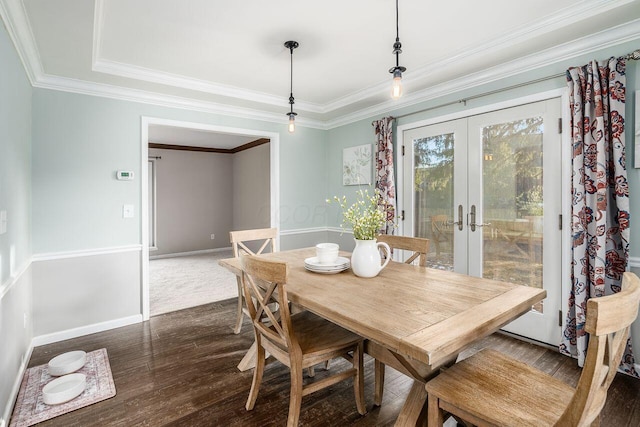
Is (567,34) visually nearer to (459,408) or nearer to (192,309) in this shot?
(459,408)


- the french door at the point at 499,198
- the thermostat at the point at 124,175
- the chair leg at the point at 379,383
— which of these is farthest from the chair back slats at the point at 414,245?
the thermostat at the point at 124,175

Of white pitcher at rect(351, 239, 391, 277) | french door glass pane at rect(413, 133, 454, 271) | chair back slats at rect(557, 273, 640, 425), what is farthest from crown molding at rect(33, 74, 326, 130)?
chair back slats at rect(557, 273, 640, 425)

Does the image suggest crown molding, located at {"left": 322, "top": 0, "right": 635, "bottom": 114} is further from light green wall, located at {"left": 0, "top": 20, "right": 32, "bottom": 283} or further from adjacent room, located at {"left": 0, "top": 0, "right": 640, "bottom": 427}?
light green wall, located at {"left": 0, "top": 20, "right": 32, "bottom": 283}

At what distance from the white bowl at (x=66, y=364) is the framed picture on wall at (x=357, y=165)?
332cm

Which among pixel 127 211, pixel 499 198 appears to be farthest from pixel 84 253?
pixel 499 198

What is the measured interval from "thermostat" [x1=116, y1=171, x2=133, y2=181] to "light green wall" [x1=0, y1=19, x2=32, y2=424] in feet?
2.20

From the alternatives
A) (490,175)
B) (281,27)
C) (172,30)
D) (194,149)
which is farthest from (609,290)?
(194,149)

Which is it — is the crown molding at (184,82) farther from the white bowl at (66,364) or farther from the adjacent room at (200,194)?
the adjacent room at (200,194)

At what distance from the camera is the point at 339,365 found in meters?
2.49

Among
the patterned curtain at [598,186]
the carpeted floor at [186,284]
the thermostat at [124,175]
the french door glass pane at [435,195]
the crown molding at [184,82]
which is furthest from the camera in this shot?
the carpeted floor at [186,284]

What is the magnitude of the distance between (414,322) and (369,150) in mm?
3143

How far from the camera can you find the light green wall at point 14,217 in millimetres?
1835

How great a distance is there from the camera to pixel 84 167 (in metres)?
3.06

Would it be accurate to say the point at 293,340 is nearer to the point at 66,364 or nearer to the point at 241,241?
the point at 241,241
